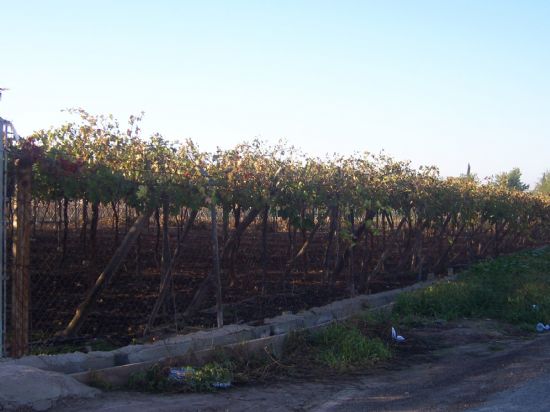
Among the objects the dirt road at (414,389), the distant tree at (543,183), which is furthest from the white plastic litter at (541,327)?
the distant tree at (543,183)

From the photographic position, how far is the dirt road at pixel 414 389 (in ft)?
21.2

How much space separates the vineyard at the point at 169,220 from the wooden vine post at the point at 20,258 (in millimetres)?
15

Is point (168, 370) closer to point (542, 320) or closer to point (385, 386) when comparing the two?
point (385, 386)

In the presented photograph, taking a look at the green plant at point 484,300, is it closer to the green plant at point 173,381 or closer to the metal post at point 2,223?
the green plant at point 173,381

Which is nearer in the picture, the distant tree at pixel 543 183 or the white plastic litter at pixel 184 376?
the white plastic litter at pixel 184 376

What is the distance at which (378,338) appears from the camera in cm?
929

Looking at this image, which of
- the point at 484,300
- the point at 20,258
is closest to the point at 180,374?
the point at 20,258

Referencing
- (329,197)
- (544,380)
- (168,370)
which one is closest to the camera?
(168,370)

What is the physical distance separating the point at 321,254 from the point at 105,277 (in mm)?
9432

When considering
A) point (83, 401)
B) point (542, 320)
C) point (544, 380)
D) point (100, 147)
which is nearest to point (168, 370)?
point (83, 401)

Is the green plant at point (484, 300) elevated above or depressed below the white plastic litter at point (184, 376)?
above

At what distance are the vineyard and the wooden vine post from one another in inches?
0.6

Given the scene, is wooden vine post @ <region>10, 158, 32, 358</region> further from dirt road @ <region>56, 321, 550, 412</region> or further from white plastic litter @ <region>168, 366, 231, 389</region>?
white plastic litter @ <region>168, 366, 231, 389</region>

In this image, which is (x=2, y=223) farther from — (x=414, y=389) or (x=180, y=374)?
(x=414, y=389)
